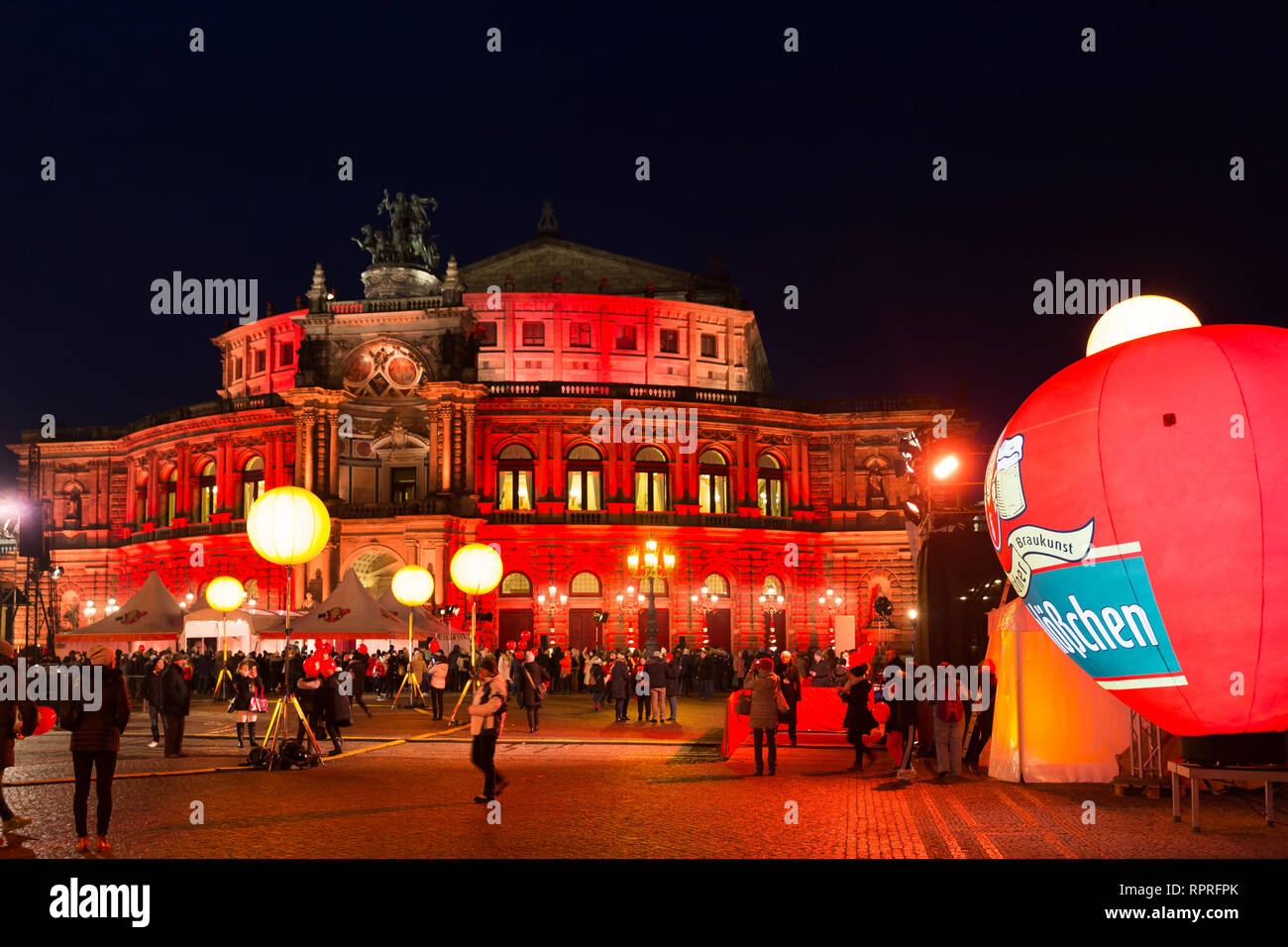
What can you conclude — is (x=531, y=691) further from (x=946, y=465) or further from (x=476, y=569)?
(x=946, y=465)

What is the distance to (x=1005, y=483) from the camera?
13.3m

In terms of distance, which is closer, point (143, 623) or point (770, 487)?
point (143, 623)

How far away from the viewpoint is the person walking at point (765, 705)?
18.0 m

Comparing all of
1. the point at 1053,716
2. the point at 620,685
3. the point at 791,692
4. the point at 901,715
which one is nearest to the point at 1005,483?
the point at 1053,716

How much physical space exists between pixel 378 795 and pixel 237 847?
13.5 feet

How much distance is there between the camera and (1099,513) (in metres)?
11.9

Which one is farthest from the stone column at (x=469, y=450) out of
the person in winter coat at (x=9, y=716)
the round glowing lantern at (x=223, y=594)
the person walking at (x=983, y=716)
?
the person in winter coat at (x=9, y=716)

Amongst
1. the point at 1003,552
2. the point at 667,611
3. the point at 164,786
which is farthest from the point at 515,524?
the point at 1003,552

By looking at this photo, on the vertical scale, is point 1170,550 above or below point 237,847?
above

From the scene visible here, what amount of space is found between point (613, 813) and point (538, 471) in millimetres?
42914

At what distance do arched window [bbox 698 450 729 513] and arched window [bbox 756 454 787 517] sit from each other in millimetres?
1940

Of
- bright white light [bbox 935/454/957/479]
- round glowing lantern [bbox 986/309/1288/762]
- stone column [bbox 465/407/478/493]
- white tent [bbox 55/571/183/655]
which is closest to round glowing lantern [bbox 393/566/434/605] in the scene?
white tent [bbox 55/571/183/655]

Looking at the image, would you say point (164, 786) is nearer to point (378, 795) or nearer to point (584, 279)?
point (378, 795)

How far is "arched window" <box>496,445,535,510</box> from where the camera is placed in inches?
2219
